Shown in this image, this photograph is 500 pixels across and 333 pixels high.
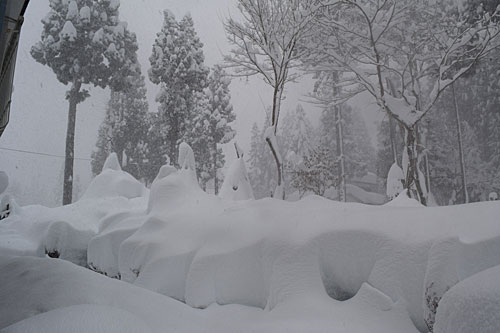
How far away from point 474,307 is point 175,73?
75.5ft

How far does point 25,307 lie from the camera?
2.16 m

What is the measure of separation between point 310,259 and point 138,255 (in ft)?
9.20

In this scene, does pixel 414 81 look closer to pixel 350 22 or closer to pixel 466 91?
pixel 350 22

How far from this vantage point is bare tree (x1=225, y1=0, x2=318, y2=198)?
928 centimetres

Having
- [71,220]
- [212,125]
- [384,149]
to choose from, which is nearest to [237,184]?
[71,220]

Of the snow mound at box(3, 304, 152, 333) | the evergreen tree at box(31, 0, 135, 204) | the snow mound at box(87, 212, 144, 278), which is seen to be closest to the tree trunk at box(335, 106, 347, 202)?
the evergreen tree at box(31, 0, 135, 204)

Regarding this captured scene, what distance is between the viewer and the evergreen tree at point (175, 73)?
22.7 metres

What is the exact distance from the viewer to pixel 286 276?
3.35 m

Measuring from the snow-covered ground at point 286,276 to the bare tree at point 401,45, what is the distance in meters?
4.96

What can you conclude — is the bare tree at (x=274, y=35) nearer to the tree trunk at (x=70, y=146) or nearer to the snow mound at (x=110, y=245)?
the snow mound at (x=110, y=245)

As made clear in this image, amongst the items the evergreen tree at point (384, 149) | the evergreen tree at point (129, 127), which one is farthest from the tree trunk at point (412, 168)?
the evergreen tree at point (129, 127)

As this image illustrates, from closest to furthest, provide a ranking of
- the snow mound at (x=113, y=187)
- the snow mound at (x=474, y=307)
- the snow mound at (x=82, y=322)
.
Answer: the snow mound at (x=474, y=307), the snow mound at (x=82, y=322), the snow mound at (x=113, y=187)

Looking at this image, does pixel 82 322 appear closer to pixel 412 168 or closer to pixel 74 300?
pixel 74 300

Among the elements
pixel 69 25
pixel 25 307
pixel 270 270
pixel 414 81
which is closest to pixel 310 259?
pixel 270 270
